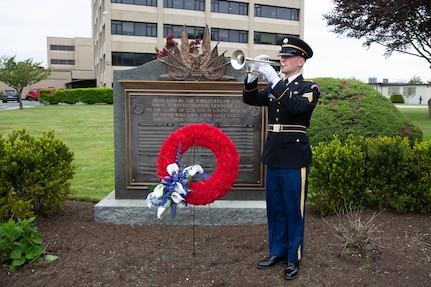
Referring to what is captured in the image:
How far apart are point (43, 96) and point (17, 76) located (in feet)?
14.1

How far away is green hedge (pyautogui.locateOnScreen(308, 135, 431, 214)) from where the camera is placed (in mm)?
5086

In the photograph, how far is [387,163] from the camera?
17.1ft

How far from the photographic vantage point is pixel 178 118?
5.41 metres

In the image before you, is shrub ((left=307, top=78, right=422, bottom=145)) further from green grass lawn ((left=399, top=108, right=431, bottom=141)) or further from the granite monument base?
green grass lawn ((left=399, top=108, right=431, bottom=141))

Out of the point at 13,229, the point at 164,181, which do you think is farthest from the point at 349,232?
the point at 13,229

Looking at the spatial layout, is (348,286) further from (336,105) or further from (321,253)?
(336,105)

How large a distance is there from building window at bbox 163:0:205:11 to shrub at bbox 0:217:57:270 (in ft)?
142

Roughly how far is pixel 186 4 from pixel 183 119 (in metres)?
43.1

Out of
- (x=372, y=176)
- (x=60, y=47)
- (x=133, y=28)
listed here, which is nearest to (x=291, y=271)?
(x=372, y=176)

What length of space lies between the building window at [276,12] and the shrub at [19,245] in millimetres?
48408

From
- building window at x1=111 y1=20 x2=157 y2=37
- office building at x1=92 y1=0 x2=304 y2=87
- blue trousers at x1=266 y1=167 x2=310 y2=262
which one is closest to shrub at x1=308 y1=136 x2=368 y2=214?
blue trousers at x1=266 y1=167 x2=310 y2=262

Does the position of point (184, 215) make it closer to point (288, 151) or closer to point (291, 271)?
point (291, 271)

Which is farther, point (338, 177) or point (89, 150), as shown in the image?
point (89, 150)

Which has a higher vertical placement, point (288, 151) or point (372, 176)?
point (288, 151)
